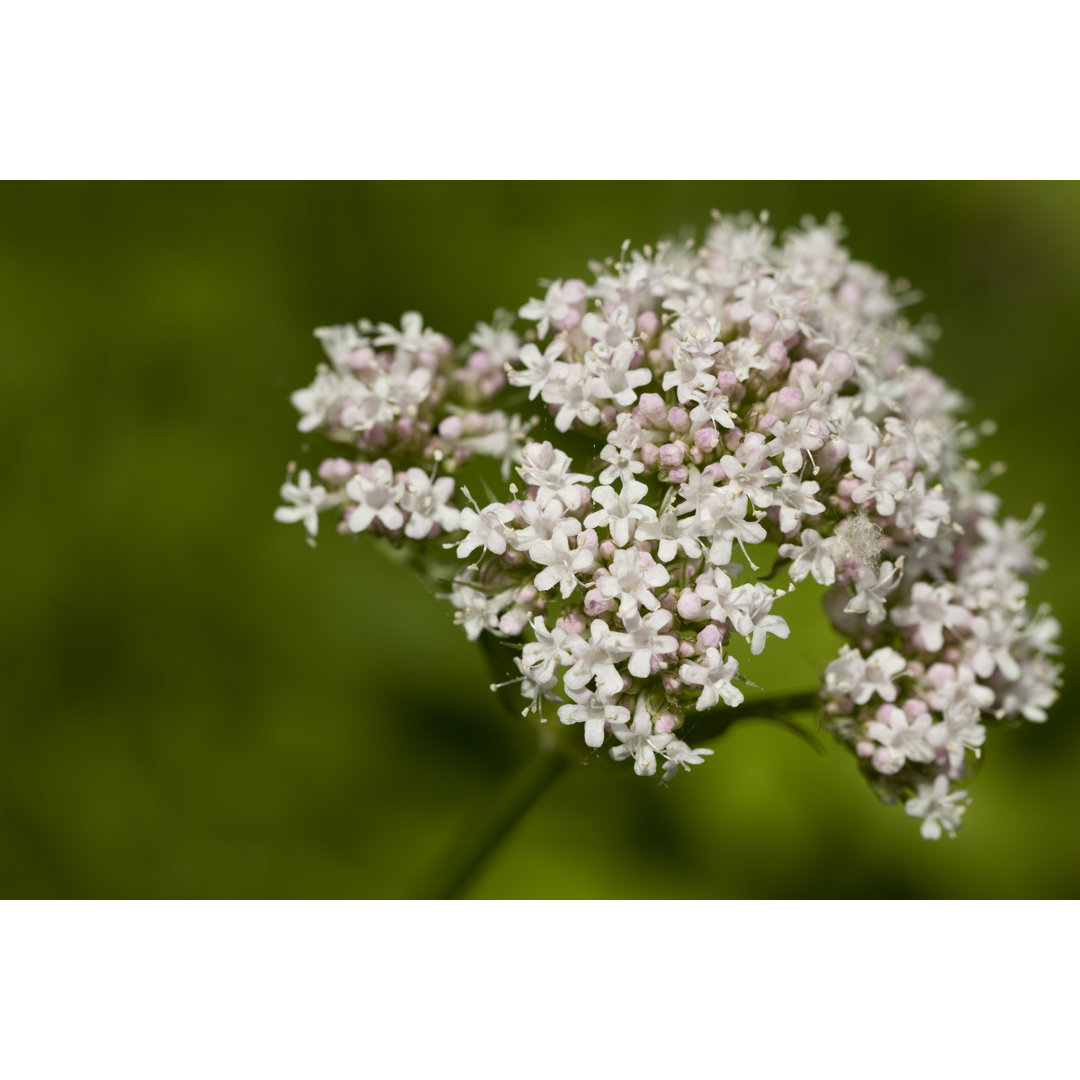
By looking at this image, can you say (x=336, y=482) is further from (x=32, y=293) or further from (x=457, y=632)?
A: (x=32, y=293)

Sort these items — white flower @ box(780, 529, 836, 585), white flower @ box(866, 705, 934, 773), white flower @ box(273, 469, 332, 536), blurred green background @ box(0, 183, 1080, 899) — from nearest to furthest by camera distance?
1. white flower @ box(780, 529, 836, 585)
2. white flower @ box(866, 705, 934, 773)
3. white flower @ box(273, 469, 332, 536)
4. blurred green background @ box(0, 183, 1080, 899)

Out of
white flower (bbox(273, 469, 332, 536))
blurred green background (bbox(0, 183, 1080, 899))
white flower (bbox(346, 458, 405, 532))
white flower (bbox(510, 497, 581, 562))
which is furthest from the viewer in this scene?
blurred green background (bbox(0, 183, 1080, 899))

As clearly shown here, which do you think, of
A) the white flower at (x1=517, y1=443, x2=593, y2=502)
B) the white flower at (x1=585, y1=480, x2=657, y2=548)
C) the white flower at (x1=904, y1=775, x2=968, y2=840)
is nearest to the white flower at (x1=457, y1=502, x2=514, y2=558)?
the white flower at (x1=517, y1=443, x2=593, y2=502)

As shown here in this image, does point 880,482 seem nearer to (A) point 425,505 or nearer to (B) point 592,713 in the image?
(B) point 592,713

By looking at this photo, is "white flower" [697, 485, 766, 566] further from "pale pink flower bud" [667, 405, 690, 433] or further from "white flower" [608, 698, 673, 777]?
"white flower" [608, 698, 673, 777]

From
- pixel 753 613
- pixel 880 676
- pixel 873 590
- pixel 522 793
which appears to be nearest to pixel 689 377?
pixel 753 613

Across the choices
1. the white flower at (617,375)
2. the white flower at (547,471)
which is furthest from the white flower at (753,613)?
the white flower at (617,375)

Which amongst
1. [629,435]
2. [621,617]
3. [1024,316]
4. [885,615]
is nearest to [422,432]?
[629,435]
